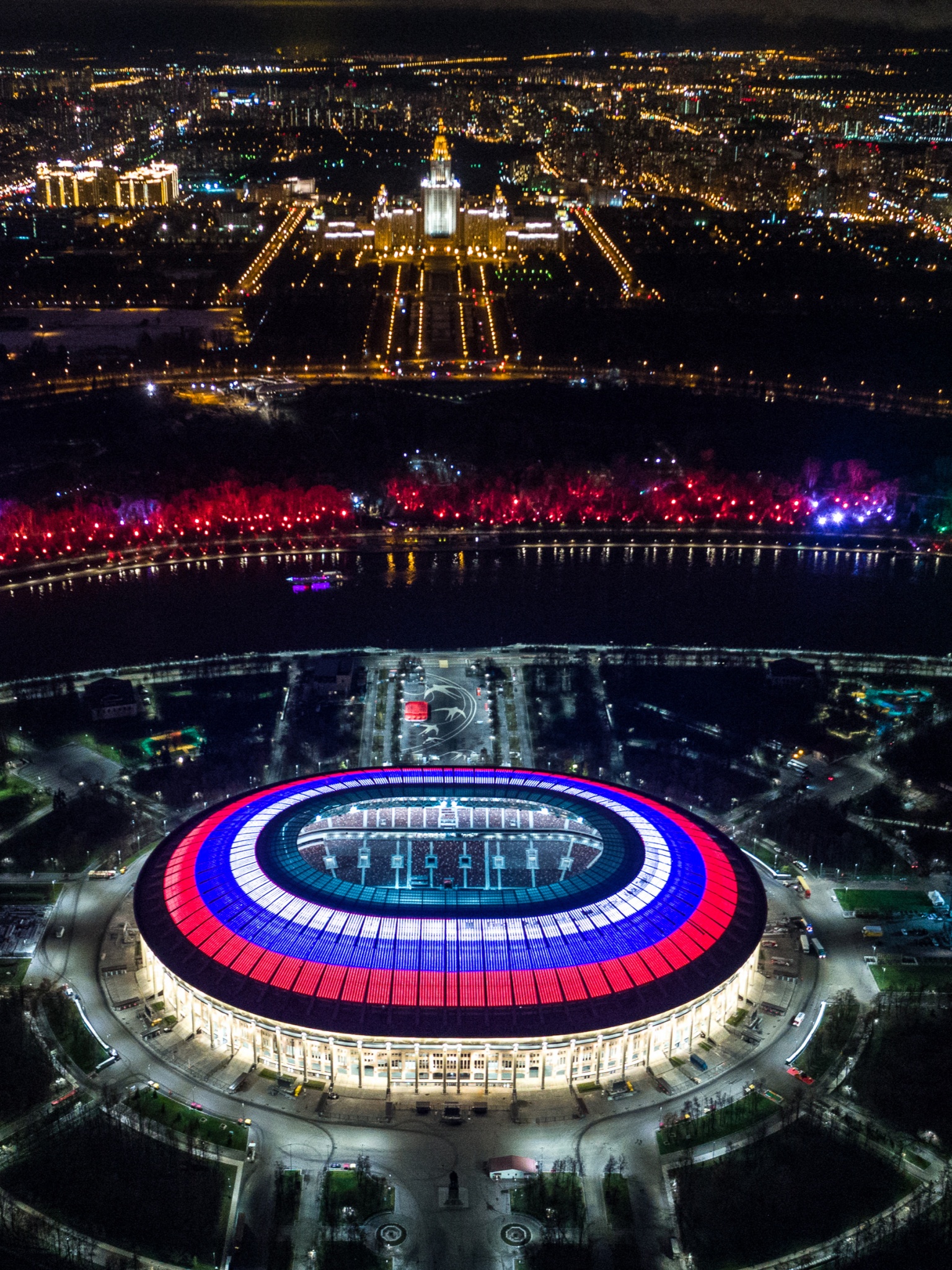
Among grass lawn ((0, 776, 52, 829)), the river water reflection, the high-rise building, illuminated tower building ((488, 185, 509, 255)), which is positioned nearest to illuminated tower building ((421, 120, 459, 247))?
illuminated tower building ((488, 185, 509, 255))

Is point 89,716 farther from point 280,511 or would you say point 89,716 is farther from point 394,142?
point 394,142

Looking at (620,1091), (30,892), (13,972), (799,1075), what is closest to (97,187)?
(30,892)

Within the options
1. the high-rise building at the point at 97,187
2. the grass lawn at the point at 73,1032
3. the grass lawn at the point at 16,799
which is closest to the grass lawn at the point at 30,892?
the grass lawn at the point at 16,799

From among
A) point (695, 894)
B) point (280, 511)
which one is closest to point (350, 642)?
point (280, 511)

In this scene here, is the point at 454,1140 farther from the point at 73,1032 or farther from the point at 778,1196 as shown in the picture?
the point at 73,1032

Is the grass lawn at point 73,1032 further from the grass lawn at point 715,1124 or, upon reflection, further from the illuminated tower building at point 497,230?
the illuminated tower building at point 497,230

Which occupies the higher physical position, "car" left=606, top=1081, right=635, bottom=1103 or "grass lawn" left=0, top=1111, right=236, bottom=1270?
"grass lawn" left=0, top=1111, right=236, bottom=1270

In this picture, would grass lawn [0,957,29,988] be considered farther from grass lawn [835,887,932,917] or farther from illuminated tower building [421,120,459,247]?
illuminated tower building [421,120,459,247]
